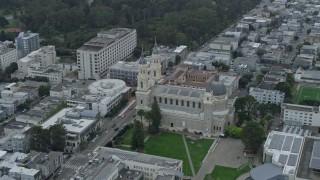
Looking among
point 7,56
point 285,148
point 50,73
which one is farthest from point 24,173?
point 7,56

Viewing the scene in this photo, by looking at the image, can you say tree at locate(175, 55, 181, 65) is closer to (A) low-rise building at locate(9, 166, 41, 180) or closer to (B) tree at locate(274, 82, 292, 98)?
(B) tree at locate(274, 82, 292, 98)

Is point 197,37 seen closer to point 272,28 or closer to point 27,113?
point 272,28

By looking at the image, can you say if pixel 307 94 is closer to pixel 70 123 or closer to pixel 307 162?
pixel 307 162

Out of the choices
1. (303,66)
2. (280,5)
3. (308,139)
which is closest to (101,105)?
(308,139)

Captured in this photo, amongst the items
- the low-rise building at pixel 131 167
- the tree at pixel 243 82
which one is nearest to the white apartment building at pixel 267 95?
the tree at pixel 243 82

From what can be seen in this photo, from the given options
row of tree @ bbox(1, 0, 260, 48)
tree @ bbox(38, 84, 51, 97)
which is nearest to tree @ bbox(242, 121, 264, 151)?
tree @ bbox(38, 84, 51, 97)

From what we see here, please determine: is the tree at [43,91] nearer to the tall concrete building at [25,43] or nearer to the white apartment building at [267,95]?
the tall concrete building at [25,43]
